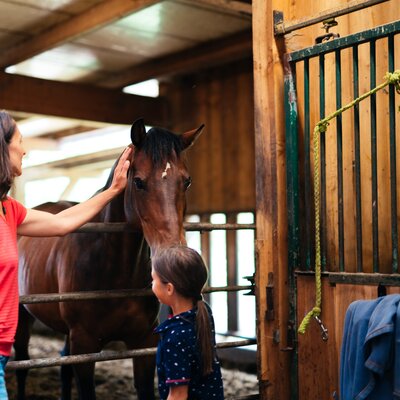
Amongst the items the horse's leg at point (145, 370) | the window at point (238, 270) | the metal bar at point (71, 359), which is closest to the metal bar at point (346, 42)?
the metal bar at point (71, 359)

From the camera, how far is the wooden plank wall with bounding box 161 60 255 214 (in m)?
7.57

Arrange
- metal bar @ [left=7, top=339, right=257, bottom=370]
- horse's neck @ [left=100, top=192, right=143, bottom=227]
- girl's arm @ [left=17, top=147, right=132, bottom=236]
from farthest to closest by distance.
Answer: horse's neck @ [left=100, top=192, right=143, bottom=227]
metal bar @ [left=7, top=339, right=257, bottom=370]
girl's arm @ [left=17, top=147, right=132, bottom=236]

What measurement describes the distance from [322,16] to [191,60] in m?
4.85

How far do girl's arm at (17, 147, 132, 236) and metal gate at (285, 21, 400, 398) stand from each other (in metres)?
0.71

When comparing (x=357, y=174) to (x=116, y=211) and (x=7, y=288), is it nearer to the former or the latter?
(x=116, y=211)

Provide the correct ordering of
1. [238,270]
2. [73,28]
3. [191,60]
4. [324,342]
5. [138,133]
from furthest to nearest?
[238,270]
[191,60]
[73,28]
[138,133]
[324,342]

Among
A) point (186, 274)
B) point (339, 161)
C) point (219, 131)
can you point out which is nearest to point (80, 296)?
point (186, 274)

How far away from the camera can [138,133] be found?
2.93m

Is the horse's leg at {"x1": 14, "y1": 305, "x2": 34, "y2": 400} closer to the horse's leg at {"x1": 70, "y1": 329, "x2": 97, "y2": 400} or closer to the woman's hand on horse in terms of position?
the horse's leg at {"x1": 70, "y1": 329, "x2": 97, "y2": 400}

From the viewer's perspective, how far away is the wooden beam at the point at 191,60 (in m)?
6.94

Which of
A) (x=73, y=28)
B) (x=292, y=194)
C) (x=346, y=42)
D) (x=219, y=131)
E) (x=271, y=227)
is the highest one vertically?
(x=73, y=28)

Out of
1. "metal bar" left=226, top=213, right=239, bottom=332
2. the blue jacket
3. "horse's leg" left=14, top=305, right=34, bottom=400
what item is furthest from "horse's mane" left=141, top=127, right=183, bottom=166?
"metal bar" left=226, top=213, right=239, bottom=332

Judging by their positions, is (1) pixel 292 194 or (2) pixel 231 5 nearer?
(1) pixel 292 194

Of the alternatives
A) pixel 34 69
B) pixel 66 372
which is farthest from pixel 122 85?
pixel 66 372
